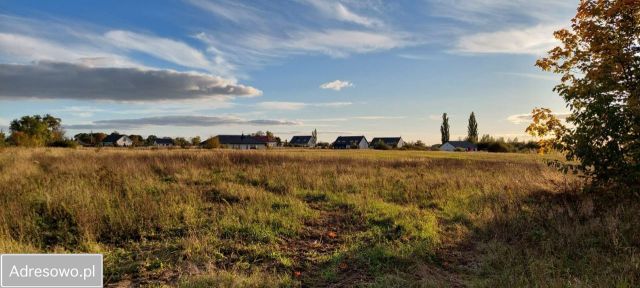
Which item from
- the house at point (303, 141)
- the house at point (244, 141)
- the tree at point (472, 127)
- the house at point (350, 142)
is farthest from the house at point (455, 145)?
the house at point (244, 141)

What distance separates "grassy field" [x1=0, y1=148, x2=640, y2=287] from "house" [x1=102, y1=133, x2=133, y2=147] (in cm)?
13277

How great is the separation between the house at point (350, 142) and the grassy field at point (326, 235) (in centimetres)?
11829

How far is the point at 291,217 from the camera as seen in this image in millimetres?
9234

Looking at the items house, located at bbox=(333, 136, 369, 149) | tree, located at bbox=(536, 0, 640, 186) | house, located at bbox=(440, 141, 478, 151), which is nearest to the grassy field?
tree, located at bbox=(536, 0, 640, 186)

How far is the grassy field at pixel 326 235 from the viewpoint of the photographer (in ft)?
19.2

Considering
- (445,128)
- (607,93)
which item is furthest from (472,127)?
(607,93)

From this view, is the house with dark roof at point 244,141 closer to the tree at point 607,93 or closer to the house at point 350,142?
the house at point 350,142

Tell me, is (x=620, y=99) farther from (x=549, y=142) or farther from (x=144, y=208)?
(x=144, y=208)

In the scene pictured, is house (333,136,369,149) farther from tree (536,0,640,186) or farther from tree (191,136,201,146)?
tree (536,0,640,186)

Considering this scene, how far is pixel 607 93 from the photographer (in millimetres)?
9125

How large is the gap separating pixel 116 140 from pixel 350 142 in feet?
257

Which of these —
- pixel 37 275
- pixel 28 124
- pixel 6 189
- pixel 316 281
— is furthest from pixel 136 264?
pixel 28 124

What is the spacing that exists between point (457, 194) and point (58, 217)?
36.8ft

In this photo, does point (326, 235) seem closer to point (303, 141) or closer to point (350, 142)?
point (350, 142)
